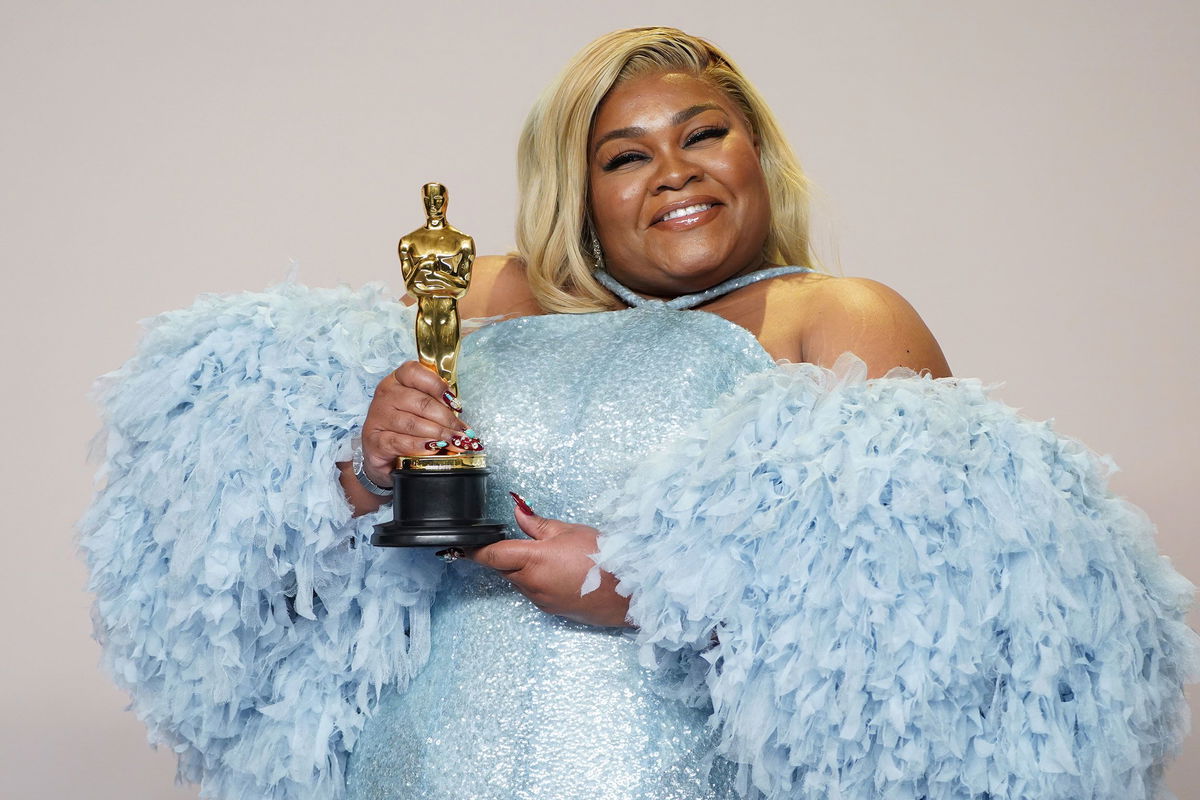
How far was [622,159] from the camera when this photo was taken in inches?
67.2

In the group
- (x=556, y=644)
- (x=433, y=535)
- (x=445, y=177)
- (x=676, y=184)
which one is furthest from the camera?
(x=445, y=177)

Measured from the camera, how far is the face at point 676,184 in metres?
1.66

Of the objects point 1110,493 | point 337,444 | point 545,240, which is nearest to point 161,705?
point 337,444

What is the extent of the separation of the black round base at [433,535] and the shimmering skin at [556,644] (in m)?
0.16

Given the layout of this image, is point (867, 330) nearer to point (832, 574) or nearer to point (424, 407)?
point (832, 574)

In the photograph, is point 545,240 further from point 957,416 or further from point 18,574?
point 18,574

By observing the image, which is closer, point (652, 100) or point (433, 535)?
point (433, 535)

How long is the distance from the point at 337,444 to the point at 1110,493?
0.77 meters

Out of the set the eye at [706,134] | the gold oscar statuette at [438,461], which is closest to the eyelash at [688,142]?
the eye at [706,134]

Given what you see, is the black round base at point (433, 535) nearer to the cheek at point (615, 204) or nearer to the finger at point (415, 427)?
the finger at point (415, 427)

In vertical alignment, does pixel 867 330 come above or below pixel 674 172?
below

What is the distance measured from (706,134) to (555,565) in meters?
0.58

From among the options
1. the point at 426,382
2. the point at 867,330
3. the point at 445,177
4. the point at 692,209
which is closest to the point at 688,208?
the point at 692,209

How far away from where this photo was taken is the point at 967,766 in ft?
4.10
